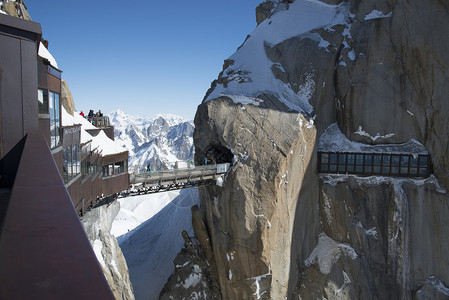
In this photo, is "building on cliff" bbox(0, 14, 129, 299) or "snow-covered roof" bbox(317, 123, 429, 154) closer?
"building on cliff" bbox(0, 14, 129, 299)

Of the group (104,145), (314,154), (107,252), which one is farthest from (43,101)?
(314,154)

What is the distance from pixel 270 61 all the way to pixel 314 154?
8.41 metres

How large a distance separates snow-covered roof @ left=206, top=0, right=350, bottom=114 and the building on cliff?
17.5m

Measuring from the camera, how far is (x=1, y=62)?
4715mm

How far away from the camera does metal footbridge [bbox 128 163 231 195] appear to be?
20798mm

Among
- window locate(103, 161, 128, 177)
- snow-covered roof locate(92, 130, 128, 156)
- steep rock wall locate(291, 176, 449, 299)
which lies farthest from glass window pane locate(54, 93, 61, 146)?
steep rock wall locate(291, 176, 449, 299)

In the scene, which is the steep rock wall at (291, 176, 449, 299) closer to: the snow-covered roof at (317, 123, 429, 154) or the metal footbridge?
the snow-covered roof at (317, 123, 429, 154)

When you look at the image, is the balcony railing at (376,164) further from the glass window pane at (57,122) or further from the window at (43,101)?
the window at (43,101)

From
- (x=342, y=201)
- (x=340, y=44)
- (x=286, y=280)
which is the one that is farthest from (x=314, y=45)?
(x=286, y=280)

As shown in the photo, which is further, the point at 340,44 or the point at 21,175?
the point at 340,44

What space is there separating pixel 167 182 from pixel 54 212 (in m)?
19.3

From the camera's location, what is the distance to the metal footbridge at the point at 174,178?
20.8 metres

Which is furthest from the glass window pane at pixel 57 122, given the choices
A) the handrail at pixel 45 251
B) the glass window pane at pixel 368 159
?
the glass window pane at pixel 368 159

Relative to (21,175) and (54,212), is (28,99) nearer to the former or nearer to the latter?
(21,175)
